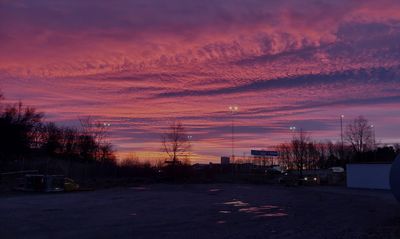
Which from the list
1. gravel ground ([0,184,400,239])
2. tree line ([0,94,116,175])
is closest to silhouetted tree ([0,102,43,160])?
tree line ([0,94,116,175])

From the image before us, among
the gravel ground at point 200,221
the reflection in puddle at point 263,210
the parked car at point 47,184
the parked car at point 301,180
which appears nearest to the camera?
the gravel ground at point 200,221

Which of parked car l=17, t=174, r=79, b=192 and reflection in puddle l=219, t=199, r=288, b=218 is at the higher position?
parked car l=17, t=174, r=79, b=192

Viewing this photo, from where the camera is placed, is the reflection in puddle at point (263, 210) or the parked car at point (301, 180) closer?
the reflection in puddle at point (263, 210)

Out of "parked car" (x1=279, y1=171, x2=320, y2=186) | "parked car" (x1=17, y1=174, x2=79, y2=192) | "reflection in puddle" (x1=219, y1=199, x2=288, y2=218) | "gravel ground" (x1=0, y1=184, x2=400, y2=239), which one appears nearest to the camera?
"gravel ground" (x1=0, y1=184, x2=400, y2=239)

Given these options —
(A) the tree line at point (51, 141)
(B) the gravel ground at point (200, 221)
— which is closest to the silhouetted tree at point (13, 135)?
(A) the tree line at point (51, 141)

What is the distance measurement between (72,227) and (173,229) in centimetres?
391

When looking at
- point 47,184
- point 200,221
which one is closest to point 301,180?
point 47,184

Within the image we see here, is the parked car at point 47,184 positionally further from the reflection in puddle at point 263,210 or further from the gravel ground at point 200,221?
the reflection in puddle at point 263,210

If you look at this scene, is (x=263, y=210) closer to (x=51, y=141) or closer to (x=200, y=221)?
(x=200, y=221)

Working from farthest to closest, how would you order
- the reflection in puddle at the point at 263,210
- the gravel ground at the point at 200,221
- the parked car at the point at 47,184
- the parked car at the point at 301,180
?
1. the parked car at the point at 301,180
2. the parked car at the point at 47,184
3. the reflection in puddle at the point at 263,210
4. the gravel ground at the point at 200,221

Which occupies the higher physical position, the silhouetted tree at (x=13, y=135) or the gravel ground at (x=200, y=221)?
the silhouetted tree at (x=13, y=135)

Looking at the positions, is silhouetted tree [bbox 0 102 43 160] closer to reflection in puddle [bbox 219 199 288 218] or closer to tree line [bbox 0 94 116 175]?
tree line [bbox 0 94 116 175]

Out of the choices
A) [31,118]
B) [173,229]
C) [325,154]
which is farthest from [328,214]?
[325,154]

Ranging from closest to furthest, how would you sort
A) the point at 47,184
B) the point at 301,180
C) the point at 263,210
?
the point at 263,210, the point at 47,184, the point at 301,180
